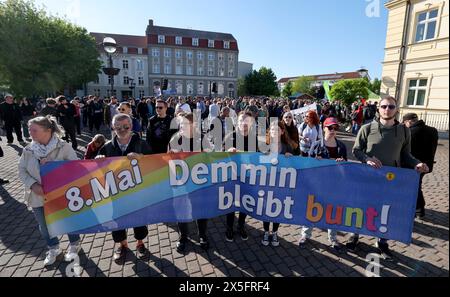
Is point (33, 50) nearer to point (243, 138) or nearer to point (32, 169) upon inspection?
point (32, 169)

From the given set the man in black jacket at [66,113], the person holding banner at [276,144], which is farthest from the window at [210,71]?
the person holding banner at [276,144]

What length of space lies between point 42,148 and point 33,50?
2654 centimetres

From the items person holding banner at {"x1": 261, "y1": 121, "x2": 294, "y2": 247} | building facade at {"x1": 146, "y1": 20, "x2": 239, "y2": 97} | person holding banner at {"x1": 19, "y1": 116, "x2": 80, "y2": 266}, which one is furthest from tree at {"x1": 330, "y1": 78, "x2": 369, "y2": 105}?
building facade at {"x1": 146, "y1": 20, "x2": 239, "y2": 97}

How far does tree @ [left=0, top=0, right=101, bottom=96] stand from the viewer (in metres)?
21.1

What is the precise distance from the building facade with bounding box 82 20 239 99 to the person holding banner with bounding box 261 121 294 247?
53515 mm

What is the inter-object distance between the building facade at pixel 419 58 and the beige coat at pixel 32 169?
17.4 meters

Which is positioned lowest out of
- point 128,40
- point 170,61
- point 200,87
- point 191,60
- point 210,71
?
point 200,87

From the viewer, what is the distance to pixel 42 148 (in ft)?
9.73

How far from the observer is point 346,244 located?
3668 millimetres

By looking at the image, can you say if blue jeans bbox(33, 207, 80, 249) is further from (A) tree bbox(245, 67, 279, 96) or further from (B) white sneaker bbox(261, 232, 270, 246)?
(A) tree bbox(245, 67, 279, 96)

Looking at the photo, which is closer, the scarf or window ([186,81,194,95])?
the scarf

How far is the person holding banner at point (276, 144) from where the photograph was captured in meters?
3.50

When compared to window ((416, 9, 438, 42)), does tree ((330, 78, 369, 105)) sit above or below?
below

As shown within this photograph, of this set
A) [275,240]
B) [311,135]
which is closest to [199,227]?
[275,240]
